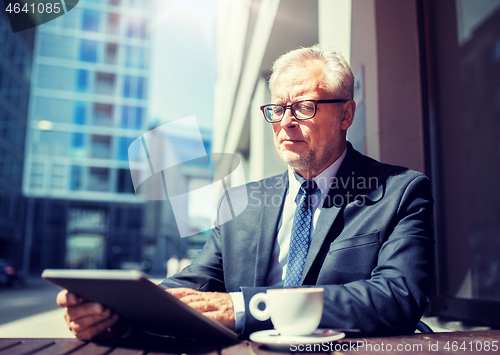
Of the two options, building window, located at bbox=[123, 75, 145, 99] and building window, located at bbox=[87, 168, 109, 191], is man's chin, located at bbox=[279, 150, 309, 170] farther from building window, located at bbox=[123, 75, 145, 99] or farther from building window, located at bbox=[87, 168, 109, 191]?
building window, located at bbox=[123, 75, 145, 99]

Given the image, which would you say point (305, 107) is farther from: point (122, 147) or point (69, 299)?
point (122, 147)

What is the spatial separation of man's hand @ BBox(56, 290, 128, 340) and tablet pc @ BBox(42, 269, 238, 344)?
0.06 ft

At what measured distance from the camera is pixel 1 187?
78.6ft

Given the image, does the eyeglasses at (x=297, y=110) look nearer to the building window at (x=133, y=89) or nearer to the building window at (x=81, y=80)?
the building window at (x=133, y=89)

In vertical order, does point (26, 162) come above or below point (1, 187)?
above

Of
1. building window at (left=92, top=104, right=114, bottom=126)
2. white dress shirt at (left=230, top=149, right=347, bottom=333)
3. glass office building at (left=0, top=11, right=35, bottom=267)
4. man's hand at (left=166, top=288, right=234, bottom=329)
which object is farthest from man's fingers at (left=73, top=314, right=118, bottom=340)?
building window at (left=92, top=104, right=114, bottom=126)

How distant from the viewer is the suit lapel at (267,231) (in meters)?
1.64

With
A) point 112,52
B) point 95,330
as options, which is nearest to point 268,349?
point 95,330

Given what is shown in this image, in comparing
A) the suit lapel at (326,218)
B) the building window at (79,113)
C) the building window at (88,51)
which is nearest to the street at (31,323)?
the suit lapel at (326,218)

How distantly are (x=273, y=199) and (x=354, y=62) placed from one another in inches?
58.3

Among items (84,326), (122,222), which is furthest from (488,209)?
(122,222)

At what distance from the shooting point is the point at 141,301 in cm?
79

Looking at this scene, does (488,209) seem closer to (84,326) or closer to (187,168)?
(187,168)

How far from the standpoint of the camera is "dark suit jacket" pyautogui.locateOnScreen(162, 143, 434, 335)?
1.03m
